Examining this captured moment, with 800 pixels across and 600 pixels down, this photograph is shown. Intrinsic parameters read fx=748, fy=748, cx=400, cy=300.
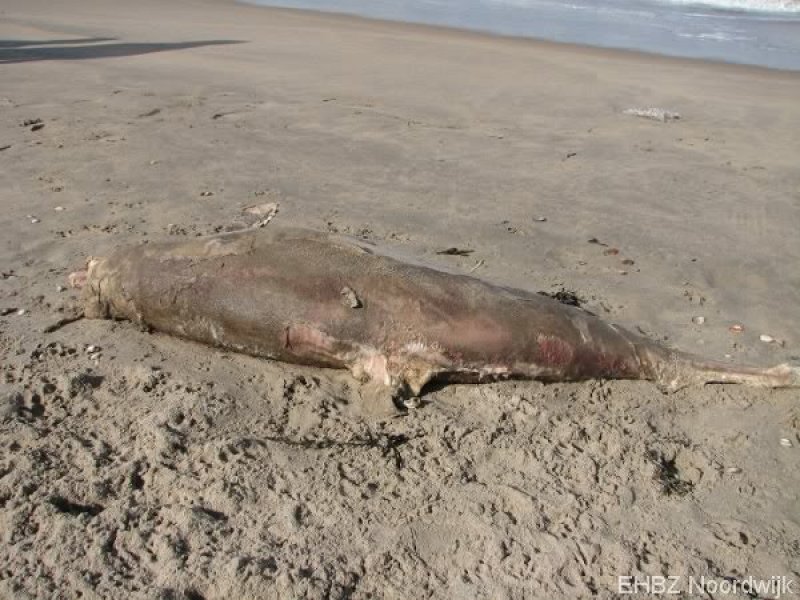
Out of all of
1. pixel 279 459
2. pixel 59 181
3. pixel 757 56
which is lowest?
pixel 279 459

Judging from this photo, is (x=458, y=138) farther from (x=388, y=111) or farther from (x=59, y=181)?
(x=59, y=181)

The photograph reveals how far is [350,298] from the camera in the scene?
365 centimetres

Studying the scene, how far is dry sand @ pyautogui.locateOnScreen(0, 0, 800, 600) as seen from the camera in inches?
106

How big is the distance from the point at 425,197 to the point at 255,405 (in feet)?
10.1

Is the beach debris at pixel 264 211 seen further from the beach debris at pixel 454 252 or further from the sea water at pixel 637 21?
the sea water at pixel 637 21

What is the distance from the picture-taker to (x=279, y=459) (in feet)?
10.3

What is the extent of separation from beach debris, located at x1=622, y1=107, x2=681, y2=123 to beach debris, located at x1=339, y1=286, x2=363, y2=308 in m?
6.46

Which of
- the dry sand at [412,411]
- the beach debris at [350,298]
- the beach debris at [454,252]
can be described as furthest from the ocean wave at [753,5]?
the beach debris at [350,298]

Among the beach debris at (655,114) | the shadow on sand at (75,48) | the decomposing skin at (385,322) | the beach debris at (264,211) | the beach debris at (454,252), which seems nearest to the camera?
the decomposing skin at (385,322)

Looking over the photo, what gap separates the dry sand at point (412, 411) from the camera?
Result: 270 cm

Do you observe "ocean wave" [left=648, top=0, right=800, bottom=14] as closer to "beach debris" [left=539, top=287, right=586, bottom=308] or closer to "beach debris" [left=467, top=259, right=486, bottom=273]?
"beach debris" [left=467, top=259, right=486, bottom=273]

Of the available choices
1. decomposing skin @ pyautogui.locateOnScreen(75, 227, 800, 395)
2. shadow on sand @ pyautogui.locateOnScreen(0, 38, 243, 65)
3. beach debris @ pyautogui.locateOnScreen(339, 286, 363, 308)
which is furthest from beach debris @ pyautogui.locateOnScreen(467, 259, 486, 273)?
shadow on sand @ pyautogui.locateOnScreen(0, 38, 243, 65)

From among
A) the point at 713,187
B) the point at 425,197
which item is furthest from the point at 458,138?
the point at 713,187

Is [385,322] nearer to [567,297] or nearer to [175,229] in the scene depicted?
[567,297]
